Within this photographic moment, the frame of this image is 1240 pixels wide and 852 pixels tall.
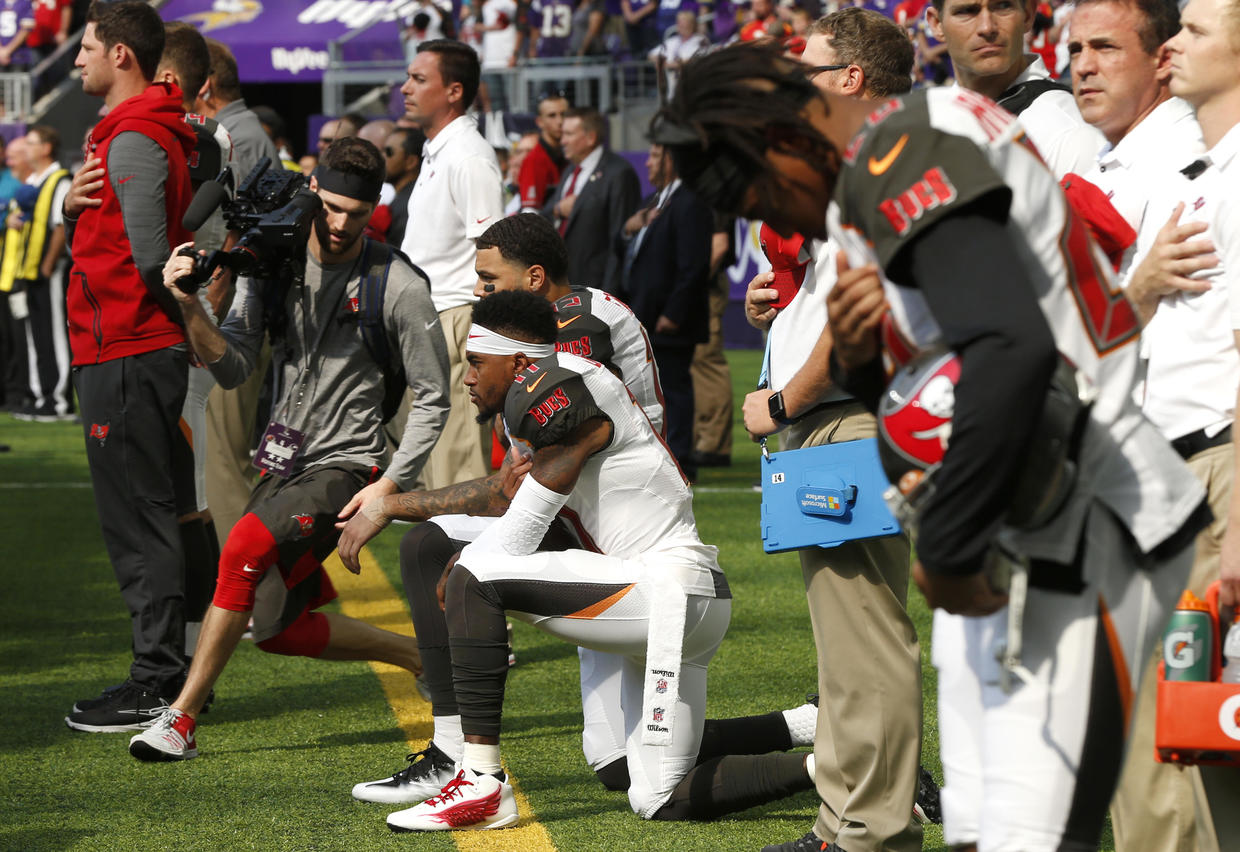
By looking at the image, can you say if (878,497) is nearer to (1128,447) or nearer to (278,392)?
(1128,447)

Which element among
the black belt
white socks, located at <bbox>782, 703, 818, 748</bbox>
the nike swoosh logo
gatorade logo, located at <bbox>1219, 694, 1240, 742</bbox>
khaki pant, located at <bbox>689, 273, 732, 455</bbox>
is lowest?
khaki pant, located at <bbox>689, 273, 732, 455</bbox>

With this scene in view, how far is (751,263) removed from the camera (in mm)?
20797

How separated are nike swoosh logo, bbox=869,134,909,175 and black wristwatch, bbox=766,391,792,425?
5.40 ft

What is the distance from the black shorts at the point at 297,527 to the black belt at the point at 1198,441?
2.73m

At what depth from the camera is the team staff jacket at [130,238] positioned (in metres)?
5.47

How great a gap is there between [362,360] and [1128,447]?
11.1 ft

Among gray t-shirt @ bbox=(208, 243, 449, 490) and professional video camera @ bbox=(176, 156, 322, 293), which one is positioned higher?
professional video camera @ bbox=(176, 156, 322, 293)

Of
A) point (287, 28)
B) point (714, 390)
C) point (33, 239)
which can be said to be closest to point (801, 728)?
point (714, 390)

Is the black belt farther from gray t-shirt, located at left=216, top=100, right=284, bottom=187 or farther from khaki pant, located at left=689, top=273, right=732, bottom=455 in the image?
khaki pant, located at left=689, top=273, right=732, bottom=455

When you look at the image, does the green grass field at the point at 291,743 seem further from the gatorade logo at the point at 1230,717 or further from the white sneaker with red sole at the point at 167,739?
the gatorade logo at the point at 1230,717

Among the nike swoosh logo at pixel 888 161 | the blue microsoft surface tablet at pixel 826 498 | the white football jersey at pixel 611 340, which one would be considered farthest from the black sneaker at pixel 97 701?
the nike swoosh logo at pixel 888 161

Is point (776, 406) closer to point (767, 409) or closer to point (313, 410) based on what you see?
point (767, 409)

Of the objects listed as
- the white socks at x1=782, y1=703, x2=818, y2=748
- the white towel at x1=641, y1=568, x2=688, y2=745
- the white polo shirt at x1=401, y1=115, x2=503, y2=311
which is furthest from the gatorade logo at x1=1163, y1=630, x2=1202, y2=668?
the white polo shirt at x1=401, y1=115, x2=503, y2=311

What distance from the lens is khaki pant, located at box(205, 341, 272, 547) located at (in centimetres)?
708
